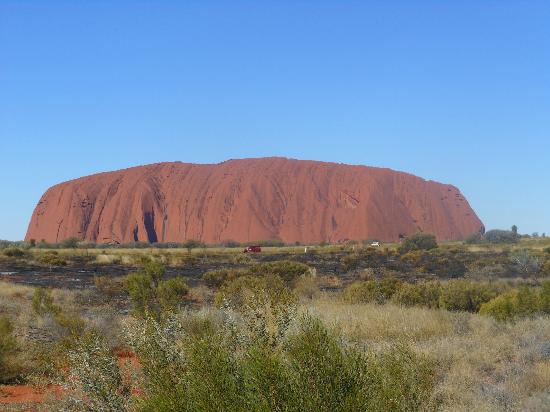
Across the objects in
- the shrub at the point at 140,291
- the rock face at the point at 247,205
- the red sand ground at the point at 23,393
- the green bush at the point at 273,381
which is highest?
the rock face at the point at 247,205

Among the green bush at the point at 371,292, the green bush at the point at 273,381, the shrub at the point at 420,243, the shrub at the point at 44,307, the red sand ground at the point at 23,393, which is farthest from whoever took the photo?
the shrub at the point at 420,243

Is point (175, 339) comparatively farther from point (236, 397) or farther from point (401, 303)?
point (401, 303)

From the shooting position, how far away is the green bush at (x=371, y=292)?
1800 centimetres

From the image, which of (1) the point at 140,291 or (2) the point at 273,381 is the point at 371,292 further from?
(2) the point at 273,381

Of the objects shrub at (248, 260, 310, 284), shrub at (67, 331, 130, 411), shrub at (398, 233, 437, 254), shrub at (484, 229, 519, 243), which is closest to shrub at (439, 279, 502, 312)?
shrub at (248, 260, 310, 284)

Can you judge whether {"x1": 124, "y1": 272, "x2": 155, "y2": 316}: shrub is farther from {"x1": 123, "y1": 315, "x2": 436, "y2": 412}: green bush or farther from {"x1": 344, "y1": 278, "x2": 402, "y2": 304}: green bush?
{"x1": 123, "y1": 315, "x2": 436, "y2": 412}: green bush

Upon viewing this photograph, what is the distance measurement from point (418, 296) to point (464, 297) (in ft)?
4.34

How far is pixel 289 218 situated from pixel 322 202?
808cm

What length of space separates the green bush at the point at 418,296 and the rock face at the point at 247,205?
86.5m

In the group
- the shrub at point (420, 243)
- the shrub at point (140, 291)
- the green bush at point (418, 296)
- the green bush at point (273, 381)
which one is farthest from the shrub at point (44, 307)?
the shrub at point (420, 243)

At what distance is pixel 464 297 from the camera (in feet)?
56.8

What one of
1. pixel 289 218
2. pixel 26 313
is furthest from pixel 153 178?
pixel 26 313

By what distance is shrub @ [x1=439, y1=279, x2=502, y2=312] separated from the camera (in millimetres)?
17000

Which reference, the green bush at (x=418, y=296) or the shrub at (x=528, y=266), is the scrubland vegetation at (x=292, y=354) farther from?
the shrub at (x=528, y=266)
